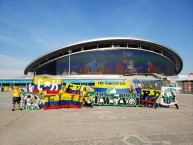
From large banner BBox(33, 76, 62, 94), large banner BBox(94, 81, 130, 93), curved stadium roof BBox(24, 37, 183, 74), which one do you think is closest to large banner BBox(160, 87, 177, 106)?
large banner BBox(94, 81, 130, 93)

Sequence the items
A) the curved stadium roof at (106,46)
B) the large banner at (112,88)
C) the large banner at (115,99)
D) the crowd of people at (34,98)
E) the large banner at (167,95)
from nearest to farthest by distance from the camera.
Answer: the crowd of people at (34,98) → the large banner at (167,95) → the large banner at (115,99) → the large banner at (112,88) → the curved stadium roof at (106,46)

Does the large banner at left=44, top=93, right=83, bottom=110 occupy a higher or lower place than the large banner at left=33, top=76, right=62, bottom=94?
lower

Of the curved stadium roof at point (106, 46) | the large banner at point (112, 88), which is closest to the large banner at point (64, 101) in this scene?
the large banner at point (112, 88)

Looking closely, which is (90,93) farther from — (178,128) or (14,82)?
(14,82)

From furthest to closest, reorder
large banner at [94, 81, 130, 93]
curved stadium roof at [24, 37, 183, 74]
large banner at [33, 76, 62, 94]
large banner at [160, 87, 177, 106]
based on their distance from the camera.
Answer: curved stadium roof at [24, 37, 183, 74] → large banner at [94, 81, 130, 93] → large banner at [33, 76, 62, 94] → large banner at [160, 87, 177, 106]

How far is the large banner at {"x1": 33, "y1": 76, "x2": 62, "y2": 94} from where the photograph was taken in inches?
687

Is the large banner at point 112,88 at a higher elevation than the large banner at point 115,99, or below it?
higher

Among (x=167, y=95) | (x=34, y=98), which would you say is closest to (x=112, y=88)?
(x=167, y=95)

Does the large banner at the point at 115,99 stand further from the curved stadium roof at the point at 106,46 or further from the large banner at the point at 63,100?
the curved stadium roof at the point at 106,46

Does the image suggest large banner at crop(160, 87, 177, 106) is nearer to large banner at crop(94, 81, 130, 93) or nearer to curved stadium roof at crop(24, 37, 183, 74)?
large banner at crop(94, 81, 130, 93)

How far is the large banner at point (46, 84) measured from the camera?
17438mm

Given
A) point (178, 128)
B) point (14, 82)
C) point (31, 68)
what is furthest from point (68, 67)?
point (178, 128)

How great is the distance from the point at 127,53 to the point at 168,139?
65468 mm

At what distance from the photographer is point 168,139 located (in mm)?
6512
